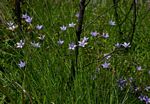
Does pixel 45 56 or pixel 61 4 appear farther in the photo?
pixel 61 4

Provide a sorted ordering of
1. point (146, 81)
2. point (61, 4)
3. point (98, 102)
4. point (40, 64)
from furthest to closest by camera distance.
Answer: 1. point (61, 4)
2. point (146, 81)
3. point (40, 64)
4. point (98, 102)

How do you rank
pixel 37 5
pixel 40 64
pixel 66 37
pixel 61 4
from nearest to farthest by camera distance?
pixel 40 64
pixel 66 37
pixel 37 5
pixel 61 4

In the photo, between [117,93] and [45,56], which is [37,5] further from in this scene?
[117,93]

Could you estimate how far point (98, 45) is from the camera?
313cm

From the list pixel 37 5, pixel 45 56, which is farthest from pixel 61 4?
pixel 45 56

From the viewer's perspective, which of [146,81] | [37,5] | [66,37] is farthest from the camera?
[37,5]

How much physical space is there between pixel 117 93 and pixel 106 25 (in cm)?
148

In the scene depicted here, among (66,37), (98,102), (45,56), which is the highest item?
(66,37)

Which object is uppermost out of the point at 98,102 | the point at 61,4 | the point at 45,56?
the point at 61,4

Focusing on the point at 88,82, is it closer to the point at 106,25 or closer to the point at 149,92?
the point at 149,92

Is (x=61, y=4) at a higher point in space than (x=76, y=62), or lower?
higher

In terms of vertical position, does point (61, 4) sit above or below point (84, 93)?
above

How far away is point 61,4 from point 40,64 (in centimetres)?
184

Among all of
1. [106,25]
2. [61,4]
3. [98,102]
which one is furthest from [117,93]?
[61,4]
